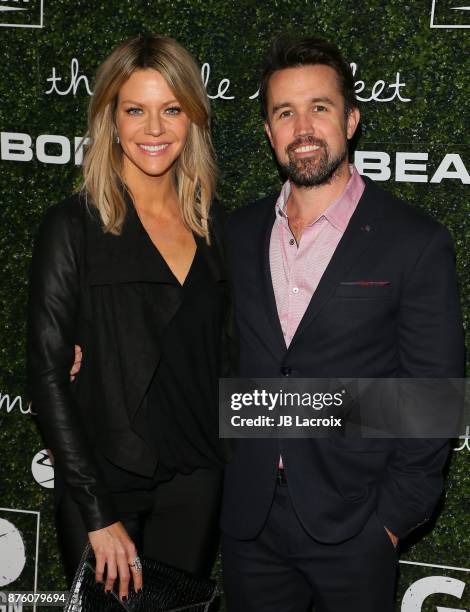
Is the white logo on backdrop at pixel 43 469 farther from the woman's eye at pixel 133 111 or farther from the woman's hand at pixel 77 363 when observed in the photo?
the woman's eye at pixel 133 111

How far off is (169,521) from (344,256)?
1.01 metres

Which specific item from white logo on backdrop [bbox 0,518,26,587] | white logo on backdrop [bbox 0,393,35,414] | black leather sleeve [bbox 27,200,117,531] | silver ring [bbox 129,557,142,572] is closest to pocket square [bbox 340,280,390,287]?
black leather sleeve [bbox 27,200,117,531]

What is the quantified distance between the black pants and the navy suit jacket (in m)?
0.14

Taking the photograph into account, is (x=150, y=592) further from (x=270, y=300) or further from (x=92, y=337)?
(x=270, y=300)

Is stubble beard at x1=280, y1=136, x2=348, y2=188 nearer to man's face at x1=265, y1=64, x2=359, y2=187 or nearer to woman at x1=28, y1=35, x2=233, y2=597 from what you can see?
man's face at x1=265, y1=64, x2=359, y2=187

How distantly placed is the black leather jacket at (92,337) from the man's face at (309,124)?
1.73 ft

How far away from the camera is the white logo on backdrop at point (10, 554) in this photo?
3711 mm

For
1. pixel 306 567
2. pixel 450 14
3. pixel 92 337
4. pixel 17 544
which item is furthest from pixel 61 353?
pixel 450 14

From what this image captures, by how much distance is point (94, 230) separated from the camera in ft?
8.27

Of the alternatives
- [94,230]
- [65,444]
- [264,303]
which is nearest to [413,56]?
[264,303]

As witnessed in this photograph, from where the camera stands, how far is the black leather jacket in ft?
7.98

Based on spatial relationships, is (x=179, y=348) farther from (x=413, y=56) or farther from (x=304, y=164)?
(x=413, y=56)

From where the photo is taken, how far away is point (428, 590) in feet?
11.0

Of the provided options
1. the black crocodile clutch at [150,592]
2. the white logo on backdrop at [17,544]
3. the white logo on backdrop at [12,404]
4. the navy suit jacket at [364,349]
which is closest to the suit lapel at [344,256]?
the navy suit jacket at [364,349]
